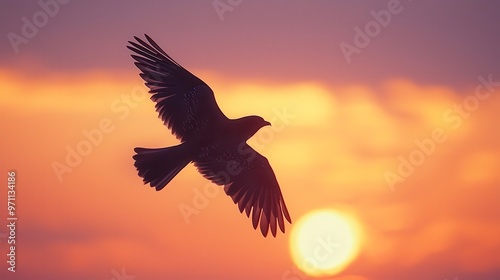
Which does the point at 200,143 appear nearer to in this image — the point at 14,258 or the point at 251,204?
the point at 251,204

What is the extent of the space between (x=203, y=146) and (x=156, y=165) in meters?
1.29

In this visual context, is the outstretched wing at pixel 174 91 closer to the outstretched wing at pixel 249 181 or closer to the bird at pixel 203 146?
the bird at pixel 203 146

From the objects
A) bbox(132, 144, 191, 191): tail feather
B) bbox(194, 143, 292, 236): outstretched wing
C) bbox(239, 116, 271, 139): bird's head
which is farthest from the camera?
bbox(194, 143, 292, 236): outstretched wing

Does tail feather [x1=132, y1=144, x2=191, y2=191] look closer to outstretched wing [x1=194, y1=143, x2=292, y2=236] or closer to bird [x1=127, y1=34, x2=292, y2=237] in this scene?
bird [x1=127, y1=34, x2=292, y2=237]

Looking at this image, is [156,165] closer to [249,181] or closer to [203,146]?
[203,146]

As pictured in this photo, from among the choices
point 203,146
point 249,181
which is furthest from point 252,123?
point 249,181

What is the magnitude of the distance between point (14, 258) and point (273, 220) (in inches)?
259

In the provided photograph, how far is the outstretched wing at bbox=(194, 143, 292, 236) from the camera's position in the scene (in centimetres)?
2886

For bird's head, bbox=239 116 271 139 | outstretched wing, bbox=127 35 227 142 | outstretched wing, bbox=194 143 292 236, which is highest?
outstretched wing, bbox=127 35 227 142

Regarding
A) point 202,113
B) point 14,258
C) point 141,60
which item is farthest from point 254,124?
point 14,258

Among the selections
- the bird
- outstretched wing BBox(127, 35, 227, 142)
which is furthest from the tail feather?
outstretched wing BBox(127, 35, 227, 142)

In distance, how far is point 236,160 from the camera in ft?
95.1

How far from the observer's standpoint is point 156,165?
1087 inches

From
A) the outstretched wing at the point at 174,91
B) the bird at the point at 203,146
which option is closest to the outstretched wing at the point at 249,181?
the bird at the point at 203,146
